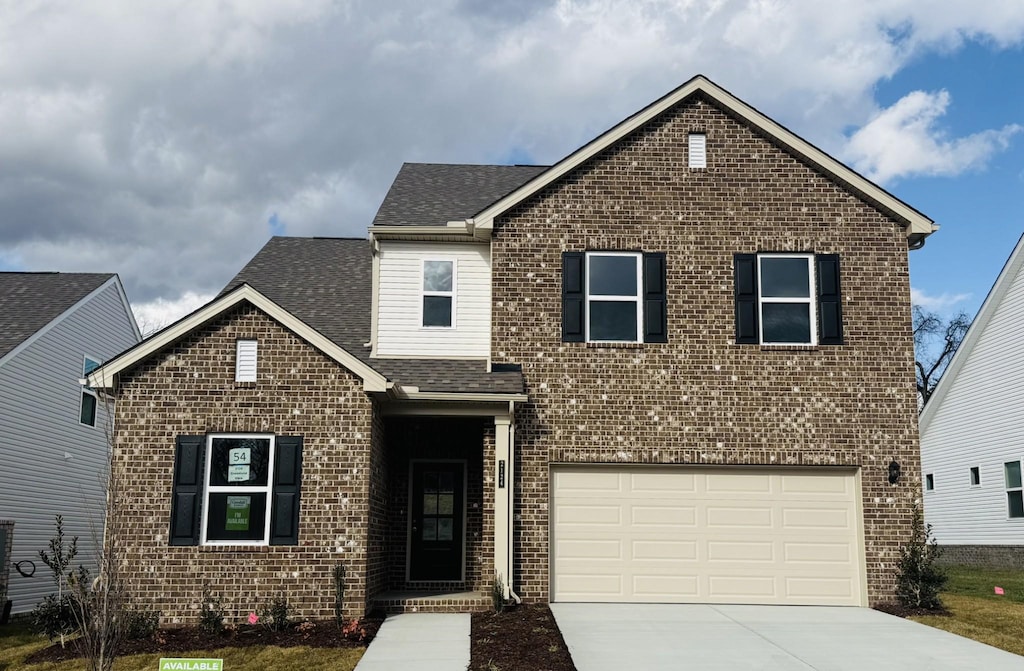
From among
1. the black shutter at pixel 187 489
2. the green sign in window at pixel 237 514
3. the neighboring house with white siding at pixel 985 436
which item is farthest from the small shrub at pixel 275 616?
the neighboring house with white siding at pixel 985 436

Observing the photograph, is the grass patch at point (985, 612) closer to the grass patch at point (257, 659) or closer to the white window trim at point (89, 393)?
the grass patch at point (257, 659)

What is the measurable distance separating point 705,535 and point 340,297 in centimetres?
814

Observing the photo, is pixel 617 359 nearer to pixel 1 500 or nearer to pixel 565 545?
pixel 565 545

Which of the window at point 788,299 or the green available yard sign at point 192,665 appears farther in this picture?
the window at point 788,299

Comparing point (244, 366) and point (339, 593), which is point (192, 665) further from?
point (244, 366)

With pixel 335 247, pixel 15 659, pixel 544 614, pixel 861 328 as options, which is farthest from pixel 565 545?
pixel 335 247

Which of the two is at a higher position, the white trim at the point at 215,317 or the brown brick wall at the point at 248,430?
the white trim at the point at 215,317

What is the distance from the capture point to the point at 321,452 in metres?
12.7

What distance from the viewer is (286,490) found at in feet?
41.3

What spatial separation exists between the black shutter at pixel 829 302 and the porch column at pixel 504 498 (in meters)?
5.18

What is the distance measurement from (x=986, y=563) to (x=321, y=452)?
59.0 feet

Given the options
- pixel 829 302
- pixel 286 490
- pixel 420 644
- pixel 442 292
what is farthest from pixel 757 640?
pixel 442 292

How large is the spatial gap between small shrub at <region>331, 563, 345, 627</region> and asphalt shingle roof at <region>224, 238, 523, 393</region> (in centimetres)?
283

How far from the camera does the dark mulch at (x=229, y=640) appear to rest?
10867 mm
